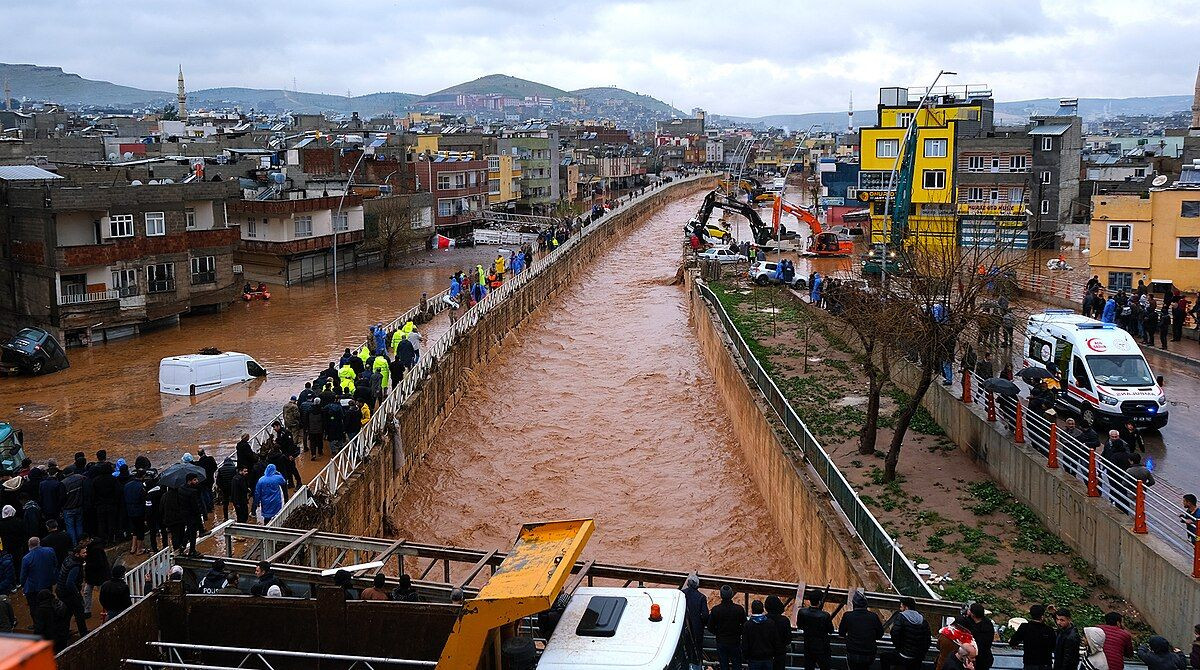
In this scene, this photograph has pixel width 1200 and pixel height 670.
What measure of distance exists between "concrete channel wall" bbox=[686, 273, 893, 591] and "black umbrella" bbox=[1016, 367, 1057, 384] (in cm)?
451

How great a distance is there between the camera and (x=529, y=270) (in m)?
46.8

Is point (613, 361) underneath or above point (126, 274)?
underneath

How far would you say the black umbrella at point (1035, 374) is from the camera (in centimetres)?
1980

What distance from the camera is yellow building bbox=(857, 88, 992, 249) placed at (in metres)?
50.7

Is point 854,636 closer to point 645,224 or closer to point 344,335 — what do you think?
point 344,335

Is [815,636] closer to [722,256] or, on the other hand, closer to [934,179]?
[722,256]

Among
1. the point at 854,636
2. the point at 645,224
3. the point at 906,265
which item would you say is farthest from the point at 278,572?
the point at 645,224

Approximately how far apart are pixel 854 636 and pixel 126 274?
32.8 meters

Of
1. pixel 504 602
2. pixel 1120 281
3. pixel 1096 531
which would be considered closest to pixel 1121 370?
pixel 1096 531

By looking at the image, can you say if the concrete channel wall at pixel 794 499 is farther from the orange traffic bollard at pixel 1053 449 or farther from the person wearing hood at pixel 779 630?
the person wearing hood at pixel 779 630

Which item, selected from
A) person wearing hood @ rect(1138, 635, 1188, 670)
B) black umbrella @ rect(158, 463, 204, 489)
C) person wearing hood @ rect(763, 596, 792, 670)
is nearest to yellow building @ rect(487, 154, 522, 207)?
black umbrella @ rect(158, 463, 204, 489)

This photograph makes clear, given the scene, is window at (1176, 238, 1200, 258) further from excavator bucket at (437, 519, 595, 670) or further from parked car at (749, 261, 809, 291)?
excavator bucket at (437, 519, 595, 670)

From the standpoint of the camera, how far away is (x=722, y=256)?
54.3 metres

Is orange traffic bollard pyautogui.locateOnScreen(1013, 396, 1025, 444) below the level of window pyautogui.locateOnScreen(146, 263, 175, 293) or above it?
below
